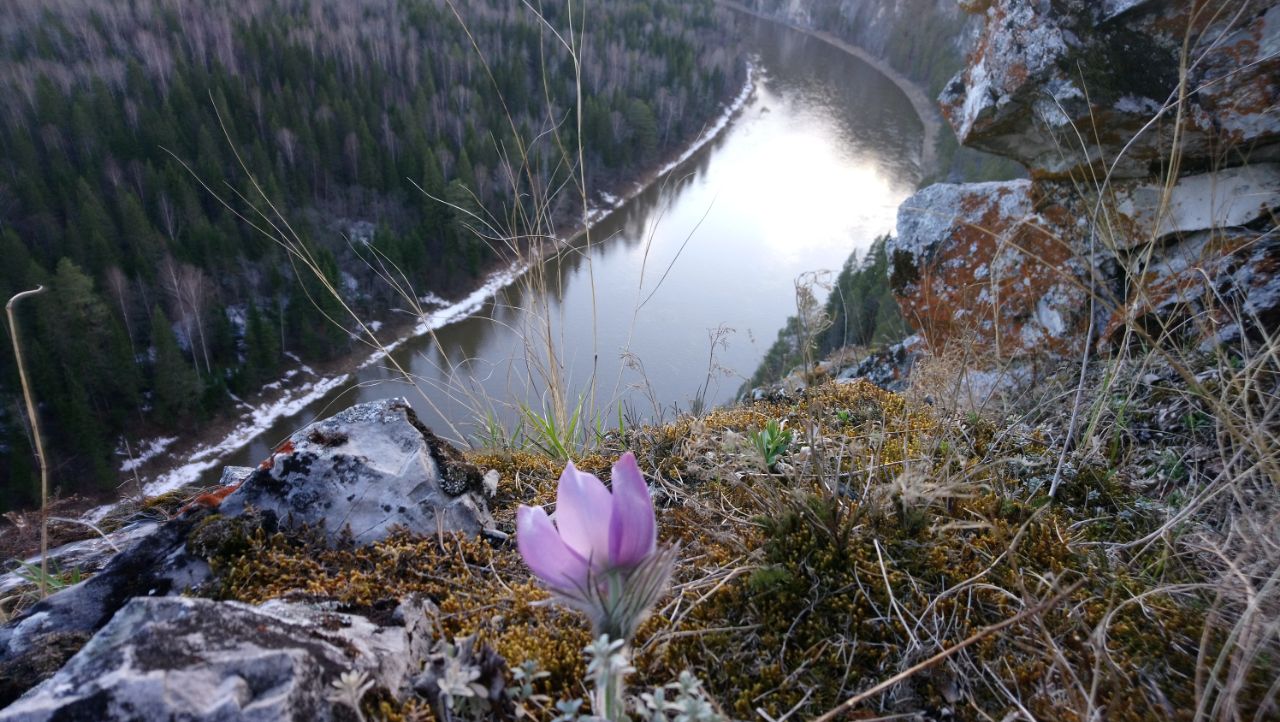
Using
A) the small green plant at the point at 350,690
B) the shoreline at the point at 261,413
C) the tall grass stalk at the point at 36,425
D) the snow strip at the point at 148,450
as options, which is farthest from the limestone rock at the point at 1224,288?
the snow strip at the point at 148,450

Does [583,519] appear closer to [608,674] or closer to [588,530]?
[588,530]

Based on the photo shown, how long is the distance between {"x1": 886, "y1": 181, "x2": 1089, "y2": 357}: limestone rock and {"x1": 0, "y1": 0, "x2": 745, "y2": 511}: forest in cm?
1353

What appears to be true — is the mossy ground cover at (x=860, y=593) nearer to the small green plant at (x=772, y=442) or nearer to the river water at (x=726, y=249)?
the small green plant at (x=772, y=442)

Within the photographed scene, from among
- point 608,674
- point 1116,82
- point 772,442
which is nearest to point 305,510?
point 608,674

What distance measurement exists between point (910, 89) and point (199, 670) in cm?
6151

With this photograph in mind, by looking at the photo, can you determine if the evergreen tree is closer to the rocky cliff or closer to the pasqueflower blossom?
the rocky cliff

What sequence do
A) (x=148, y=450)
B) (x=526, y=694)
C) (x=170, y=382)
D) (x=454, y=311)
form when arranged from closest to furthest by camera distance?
Answer: 1. (x=526, y=694)
2. (x=170, y=382)
3. (x=148, y=450)
4. (x=454, y=311)

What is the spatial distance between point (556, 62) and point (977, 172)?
26.1 meters

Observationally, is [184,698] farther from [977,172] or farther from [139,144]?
[139,144]

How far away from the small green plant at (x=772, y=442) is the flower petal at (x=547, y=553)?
0.84m

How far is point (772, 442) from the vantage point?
1.84m

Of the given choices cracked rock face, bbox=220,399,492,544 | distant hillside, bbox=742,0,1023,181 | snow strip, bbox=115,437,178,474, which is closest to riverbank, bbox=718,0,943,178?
distant hillside, bbox=742,0,1023,181

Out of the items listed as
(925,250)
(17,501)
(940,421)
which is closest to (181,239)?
(17,501)

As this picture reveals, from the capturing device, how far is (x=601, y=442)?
2.48m
